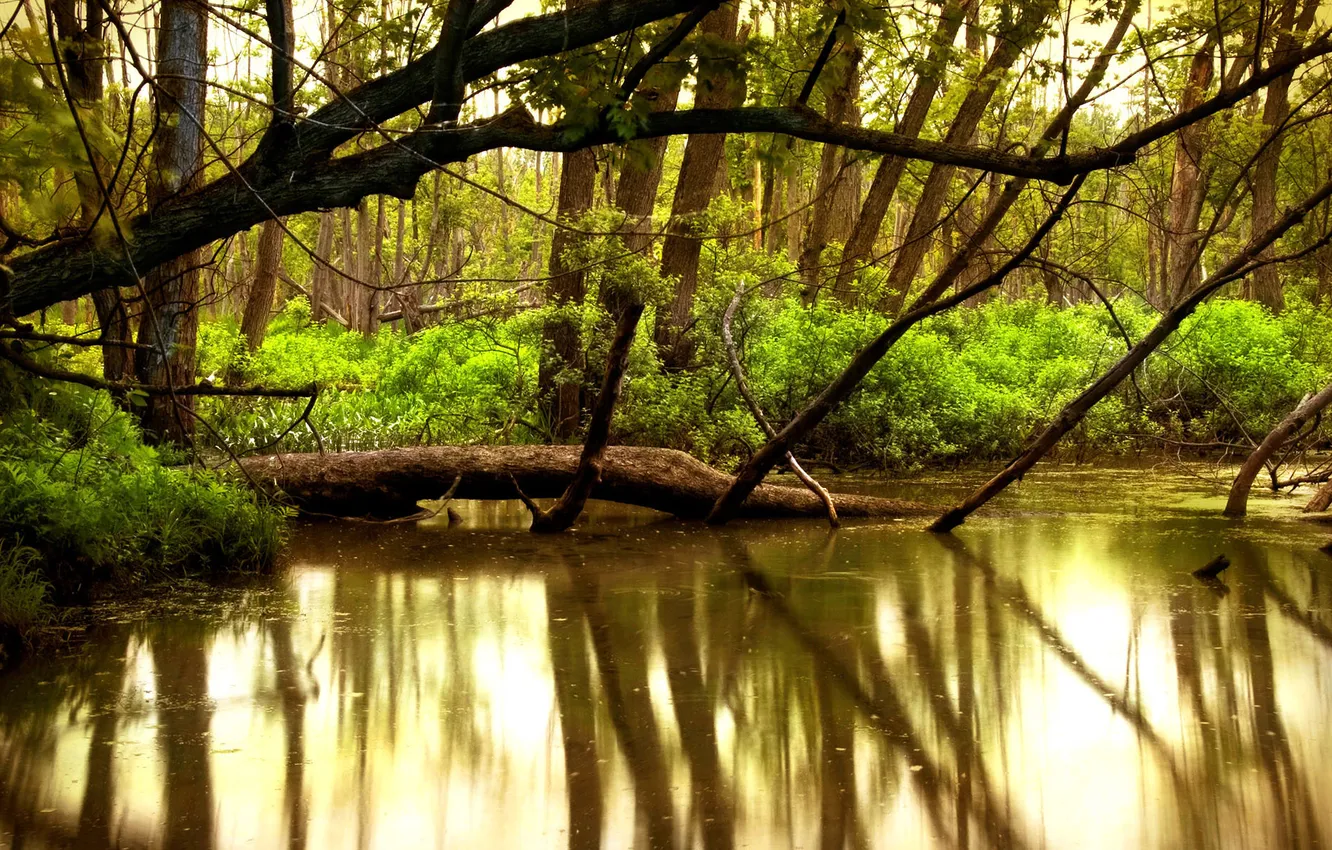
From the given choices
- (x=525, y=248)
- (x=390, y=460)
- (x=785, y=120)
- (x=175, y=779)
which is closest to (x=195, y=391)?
(x=175, y=779)

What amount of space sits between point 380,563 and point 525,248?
4984 millimetres

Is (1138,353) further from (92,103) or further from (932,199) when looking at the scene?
(932,199)

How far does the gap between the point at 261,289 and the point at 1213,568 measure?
1632 cm

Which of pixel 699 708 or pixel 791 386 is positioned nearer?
pixel 699 708

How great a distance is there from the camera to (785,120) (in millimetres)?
6070

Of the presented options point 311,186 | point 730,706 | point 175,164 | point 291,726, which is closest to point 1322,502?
point 730,706

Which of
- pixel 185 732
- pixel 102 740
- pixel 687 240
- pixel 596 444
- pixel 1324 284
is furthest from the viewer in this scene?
pixel 1324 284

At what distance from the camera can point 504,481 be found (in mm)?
11102

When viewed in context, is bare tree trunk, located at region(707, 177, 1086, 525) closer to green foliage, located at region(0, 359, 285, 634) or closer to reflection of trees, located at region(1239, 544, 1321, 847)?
reflection of trees, located at region(1239, 544, 1321, 847)

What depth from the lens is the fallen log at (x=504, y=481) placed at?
426 inches

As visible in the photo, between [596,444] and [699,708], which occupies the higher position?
[596,444]

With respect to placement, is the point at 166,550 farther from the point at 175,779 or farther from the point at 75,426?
the point at 175,779

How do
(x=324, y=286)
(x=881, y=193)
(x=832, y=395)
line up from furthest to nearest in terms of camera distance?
(x=324, y=286) < (x=881, y=193) < (x=832, y=395)

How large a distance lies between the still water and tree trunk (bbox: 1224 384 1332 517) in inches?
61.3
